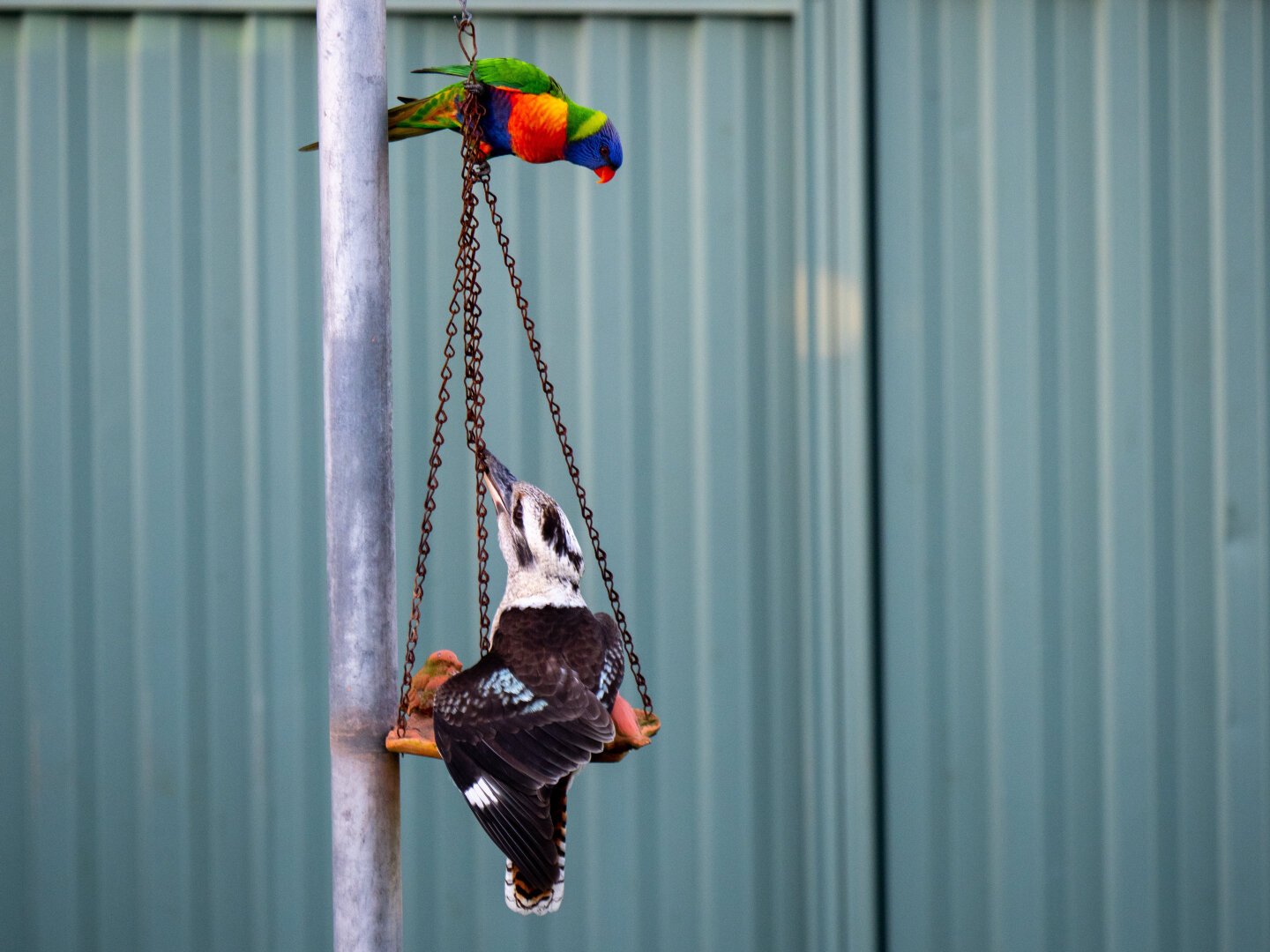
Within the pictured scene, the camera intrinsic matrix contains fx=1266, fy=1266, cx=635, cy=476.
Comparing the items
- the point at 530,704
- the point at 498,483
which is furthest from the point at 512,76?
the point at 530,704

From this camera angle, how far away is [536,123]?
1.92 meters

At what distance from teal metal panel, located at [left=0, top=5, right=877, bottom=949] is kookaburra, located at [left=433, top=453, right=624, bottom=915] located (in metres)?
1.65

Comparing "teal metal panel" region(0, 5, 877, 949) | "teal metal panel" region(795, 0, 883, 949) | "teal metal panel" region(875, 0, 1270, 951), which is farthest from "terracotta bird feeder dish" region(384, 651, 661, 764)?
"teal metal panel" region(875, 0, 1270, 951)

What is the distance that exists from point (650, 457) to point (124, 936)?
1925 mm

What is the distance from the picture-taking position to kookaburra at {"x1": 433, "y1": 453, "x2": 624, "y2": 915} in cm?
163

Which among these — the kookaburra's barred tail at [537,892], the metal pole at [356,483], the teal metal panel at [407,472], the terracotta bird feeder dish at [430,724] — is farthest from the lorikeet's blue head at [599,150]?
the teal metal panel at [407,472]

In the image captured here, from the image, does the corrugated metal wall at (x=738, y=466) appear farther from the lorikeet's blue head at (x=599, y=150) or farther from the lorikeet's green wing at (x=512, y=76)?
the lorikeet's green wing at (x=512, y=76)

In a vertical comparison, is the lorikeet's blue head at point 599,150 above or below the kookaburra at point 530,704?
above

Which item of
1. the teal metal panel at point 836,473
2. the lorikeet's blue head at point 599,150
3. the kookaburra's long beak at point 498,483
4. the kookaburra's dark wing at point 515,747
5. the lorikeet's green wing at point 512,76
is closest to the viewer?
the kookaburra's dark wing at point 515,747

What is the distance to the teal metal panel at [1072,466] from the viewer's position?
3.58 metres

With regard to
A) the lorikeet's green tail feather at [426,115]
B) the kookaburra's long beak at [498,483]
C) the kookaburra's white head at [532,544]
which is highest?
the lorikeet's green tail feather at [426,115]

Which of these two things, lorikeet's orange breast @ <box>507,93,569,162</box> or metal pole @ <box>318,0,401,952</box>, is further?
lorikeet's orange breast @ <box>507,93,569,162</box>

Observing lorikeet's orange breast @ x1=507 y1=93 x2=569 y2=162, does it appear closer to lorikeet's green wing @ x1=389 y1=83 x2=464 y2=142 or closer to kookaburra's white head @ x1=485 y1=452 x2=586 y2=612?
lorikeet's green wing @ x1=389 y1=83 x2=464 y2=142

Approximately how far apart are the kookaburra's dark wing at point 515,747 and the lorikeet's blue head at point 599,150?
84cm
